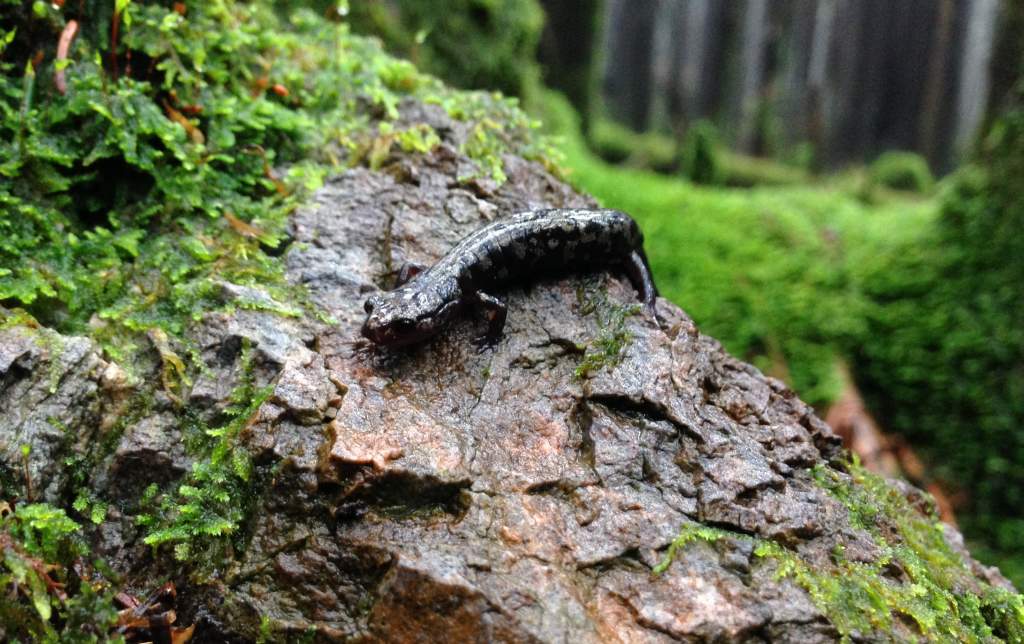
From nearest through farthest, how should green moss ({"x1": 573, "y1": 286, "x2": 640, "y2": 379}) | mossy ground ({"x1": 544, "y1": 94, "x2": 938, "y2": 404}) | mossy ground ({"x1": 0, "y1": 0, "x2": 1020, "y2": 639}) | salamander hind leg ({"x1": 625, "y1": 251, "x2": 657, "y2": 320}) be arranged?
mossy ground ({"x1": 0, "y1": 0, "x2": 1020, "y2": 639})
green moss ({"x1": 573, "y1": 286, "x2": 640, "y2": 379})
salamander hind leg ({"x1": 625, "y1": 251, "x2": 657, "y2": 320})
mossy ground ({"x1": 544, "y1": 94, "x2": 938, "y2": 404})

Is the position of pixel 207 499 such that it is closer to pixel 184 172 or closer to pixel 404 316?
pixel 404 316

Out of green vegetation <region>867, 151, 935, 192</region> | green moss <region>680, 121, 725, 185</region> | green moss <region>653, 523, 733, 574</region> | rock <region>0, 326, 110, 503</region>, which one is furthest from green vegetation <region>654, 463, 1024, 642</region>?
green vegetation <region>867, 151, 935, 192</region>

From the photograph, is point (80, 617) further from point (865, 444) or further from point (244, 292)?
point (865, 444)

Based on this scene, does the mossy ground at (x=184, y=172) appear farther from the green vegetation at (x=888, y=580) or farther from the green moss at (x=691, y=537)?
the green moss at (x=691, y=537)

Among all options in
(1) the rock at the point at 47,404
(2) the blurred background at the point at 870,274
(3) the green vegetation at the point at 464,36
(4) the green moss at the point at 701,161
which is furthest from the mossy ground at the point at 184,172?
(4) the green moss at the point at 701,161

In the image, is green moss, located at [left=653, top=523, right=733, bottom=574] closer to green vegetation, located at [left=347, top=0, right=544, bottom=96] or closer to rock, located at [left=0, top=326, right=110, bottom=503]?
rock, located at [left=0, top=326, right=110, bottom=503]

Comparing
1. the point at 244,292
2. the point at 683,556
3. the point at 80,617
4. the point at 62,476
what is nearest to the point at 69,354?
the point at 62,476
